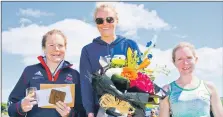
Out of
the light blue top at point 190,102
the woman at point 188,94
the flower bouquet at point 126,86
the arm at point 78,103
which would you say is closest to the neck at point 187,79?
the woman at point 188,94

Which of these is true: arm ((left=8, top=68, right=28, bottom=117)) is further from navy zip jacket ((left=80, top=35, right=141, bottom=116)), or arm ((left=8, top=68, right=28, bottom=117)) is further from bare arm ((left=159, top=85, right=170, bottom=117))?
bare arm ((left=159, top=85, right=170, bottom=117))

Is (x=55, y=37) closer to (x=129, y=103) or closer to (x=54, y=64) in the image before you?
(x=54, y=64)

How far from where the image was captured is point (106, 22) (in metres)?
5.19

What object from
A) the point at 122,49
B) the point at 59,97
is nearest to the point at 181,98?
the point at 122,49

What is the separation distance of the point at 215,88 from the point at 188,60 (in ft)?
1.70

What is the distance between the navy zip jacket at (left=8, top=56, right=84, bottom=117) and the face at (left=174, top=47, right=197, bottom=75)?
4.80 ft

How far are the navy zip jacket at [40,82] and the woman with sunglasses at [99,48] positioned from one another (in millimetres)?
438

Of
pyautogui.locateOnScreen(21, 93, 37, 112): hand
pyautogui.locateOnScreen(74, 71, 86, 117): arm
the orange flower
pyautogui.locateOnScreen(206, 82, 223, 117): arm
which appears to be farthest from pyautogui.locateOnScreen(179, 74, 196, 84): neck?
pyautogui.locateOnScreen(21, 93, 37, 112): hand

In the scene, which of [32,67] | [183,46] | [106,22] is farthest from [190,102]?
[32,67]

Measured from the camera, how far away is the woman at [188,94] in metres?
4.78

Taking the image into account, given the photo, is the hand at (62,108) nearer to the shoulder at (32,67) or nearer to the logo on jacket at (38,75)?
the logo on jacket at (38,75)

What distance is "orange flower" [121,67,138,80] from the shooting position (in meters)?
4.48

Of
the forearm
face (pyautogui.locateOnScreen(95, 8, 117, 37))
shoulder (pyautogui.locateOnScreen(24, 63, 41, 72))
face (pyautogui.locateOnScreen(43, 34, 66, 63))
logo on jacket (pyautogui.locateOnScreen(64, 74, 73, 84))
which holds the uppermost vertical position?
face (pyautogui.locateOnScreen(95, 8, 117, 37))

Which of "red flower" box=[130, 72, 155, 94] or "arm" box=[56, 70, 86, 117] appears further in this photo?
"arm" box=[56, 70, 86, 117]
